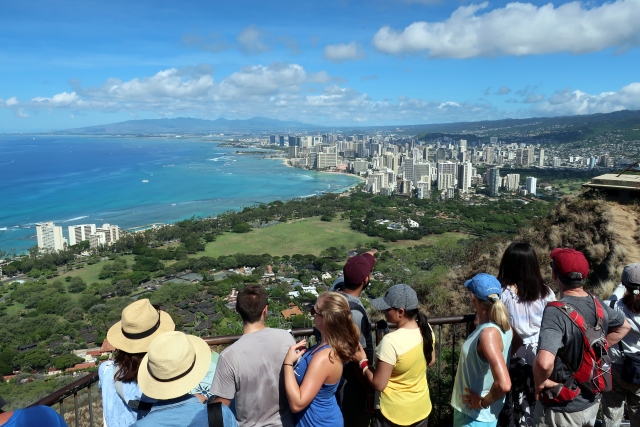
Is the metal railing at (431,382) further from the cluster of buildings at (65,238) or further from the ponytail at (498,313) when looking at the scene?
the cluster of buildings at (65,238)

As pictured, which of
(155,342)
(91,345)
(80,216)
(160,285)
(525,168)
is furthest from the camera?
(525,168)

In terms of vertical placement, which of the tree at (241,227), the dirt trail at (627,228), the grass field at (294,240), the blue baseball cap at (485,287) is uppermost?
the blue baseball cap at (485,287)

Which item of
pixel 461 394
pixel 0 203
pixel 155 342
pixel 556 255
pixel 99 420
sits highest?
pixel 556 255

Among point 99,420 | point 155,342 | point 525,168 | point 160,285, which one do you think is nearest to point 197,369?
point 155,342

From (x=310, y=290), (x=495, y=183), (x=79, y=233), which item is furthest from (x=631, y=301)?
(x=495, y=183)

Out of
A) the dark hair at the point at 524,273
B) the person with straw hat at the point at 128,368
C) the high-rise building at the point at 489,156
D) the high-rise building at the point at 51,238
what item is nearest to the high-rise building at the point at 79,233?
the high-rise building at the point at 51,238

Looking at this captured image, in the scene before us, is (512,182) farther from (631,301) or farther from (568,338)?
(568,338)

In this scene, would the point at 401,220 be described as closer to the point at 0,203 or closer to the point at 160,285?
the point at 160,285
